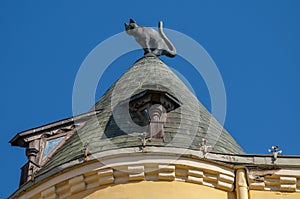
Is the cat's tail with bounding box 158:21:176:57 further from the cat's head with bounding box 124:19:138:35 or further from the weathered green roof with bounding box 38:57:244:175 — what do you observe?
the cat's head with bounding box 124:19:138:35

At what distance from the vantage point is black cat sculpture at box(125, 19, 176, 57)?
70.8 ft

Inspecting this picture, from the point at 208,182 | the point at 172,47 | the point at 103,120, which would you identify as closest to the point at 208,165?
the point at 208,182

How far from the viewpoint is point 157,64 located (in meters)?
21.7

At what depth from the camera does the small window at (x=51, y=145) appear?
19531 mm

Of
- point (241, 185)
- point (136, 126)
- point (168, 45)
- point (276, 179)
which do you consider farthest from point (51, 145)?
point (276, 179)

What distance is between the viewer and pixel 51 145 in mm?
19719

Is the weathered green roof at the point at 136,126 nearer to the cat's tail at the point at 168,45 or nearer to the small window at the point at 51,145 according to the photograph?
the small window at the point at 51,145

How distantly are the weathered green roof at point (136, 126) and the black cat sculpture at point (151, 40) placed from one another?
480 mm

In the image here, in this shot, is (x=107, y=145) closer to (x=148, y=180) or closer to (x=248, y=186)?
(x=148, y=180)

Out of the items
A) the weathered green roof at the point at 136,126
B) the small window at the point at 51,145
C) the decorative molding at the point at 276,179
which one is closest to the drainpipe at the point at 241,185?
the decorative molding at the point at 276,179

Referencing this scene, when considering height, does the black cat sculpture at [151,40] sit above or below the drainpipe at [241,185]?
above

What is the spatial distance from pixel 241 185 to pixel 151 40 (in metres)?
6.59

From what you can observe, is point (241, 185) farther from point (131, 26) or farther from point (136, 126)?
point (131, 26)

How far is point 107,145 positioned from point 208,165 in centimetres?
216
